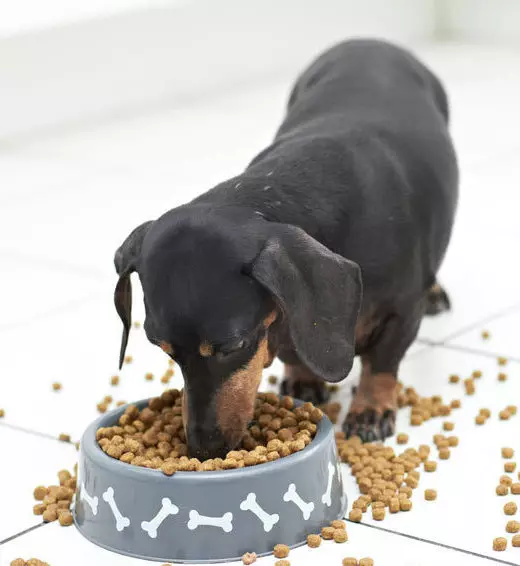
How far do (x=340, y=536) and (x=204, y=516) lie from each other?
0.28m

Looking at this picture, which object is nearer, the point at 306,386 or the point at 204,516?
the point at 204,516

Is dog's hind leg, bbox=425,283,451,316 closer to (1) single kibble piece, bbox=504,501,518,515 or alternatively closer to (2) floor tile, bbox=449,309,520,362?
(2) floor tile, bbox=449,309,520,362

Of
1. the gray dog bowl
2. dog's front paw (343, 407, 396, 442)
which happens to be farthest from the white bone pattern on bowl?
dog's front paw (343, 407, 396, 442)

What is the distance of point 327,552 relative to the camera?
8.01ft

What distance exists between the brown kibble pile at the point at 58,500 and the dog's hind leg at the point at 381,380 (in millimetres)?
678

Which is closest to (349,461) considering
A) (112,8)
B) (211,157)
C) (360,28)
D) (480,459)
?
(480,459)

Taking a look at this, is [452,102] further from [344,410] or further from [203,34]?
[344,410]

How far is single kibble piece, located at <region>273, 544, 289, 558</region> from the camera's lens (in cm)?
240

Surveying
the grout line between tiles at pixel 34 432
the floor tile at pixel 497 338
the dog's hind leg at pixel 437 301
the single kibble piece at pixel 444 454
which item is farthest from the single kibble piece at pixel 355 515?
the dog's hind leg at pixel 437 301

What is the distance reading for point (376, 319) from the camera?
9.61 feet

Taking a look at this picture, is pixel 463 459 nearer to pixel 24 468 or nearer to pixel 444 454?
pixel 444 454

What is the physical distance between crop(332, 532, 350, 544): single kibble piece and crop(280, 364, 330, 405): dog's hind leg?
73cm

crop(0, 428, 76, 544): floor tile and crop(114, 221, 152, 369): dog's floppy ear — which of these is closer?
crop(114, 221, 152, 369): dog's floppy ear

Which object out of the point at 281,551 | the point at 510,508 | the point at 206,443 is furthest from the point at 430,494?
the point at 206,443
